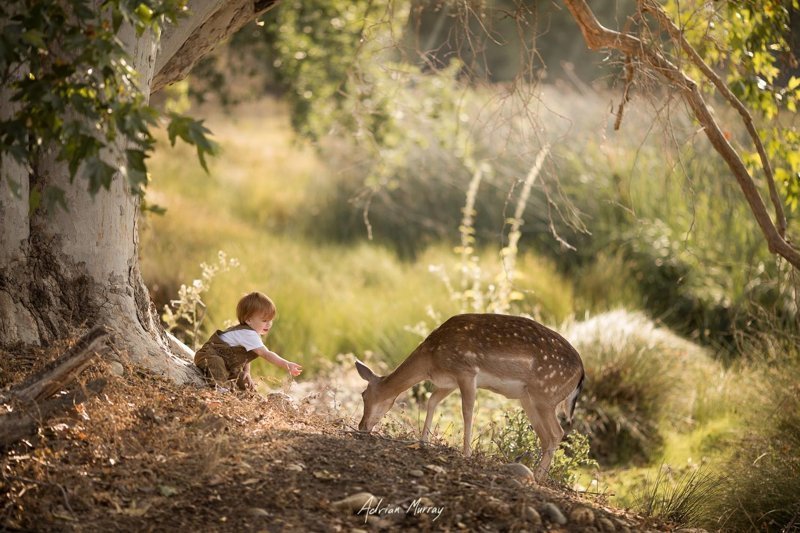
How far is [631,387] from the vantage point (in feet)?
28.5

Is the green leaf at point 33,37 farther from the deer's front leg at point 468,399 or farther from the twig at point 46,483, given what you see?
the deer's front leg at point 468,399

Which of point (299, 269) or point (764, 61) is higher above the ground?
point (764, 61)

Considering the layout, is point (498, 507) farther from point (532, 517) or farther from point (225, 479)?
point (225, 479)

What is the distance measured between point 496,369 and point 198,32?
2.83m

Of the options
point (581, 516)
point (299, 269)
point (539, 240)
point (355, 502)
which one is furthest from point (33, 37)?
point (539, 240)

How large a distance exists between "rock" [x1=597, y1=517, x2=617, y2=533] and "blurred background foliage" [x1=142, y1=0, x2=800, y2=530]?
3.96 ft

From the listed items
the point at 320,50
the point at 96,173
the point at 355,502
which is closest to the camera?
the point at 96,173

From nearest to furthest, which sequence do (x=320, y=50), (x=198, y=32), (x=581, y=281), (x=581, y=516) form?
(x=581, y=516) → (x=198, y=32) → (x=581, y=281) → (x=320, y=50)

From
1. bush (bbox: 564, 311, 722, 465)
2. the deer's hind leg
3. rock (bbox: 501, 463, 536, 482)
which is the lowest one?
bush (bbox: 564, 311, 722, 465)

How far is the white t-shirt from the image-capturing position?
222 inches

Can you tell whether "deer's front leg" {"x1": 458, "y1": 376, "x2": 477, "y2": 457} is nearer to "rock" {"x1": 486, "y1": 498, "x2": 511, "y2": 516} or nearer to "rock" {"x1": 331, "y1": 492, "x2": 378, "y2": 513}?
"rock" {"x1": 486, "y1": 498, "x2": 511, "y2": 516}

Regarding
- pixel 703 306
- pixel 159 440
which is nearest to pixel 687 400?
pixel 703 306

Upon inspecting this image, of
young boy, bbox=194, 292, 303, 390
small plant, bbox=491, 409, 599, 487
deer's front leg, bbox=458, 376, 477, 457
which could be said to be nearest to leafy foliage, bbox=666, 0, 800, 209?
small plant, bbox=491, 409, 599, 487

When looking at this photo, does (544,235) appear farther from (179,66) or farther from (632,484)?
(179,66)
